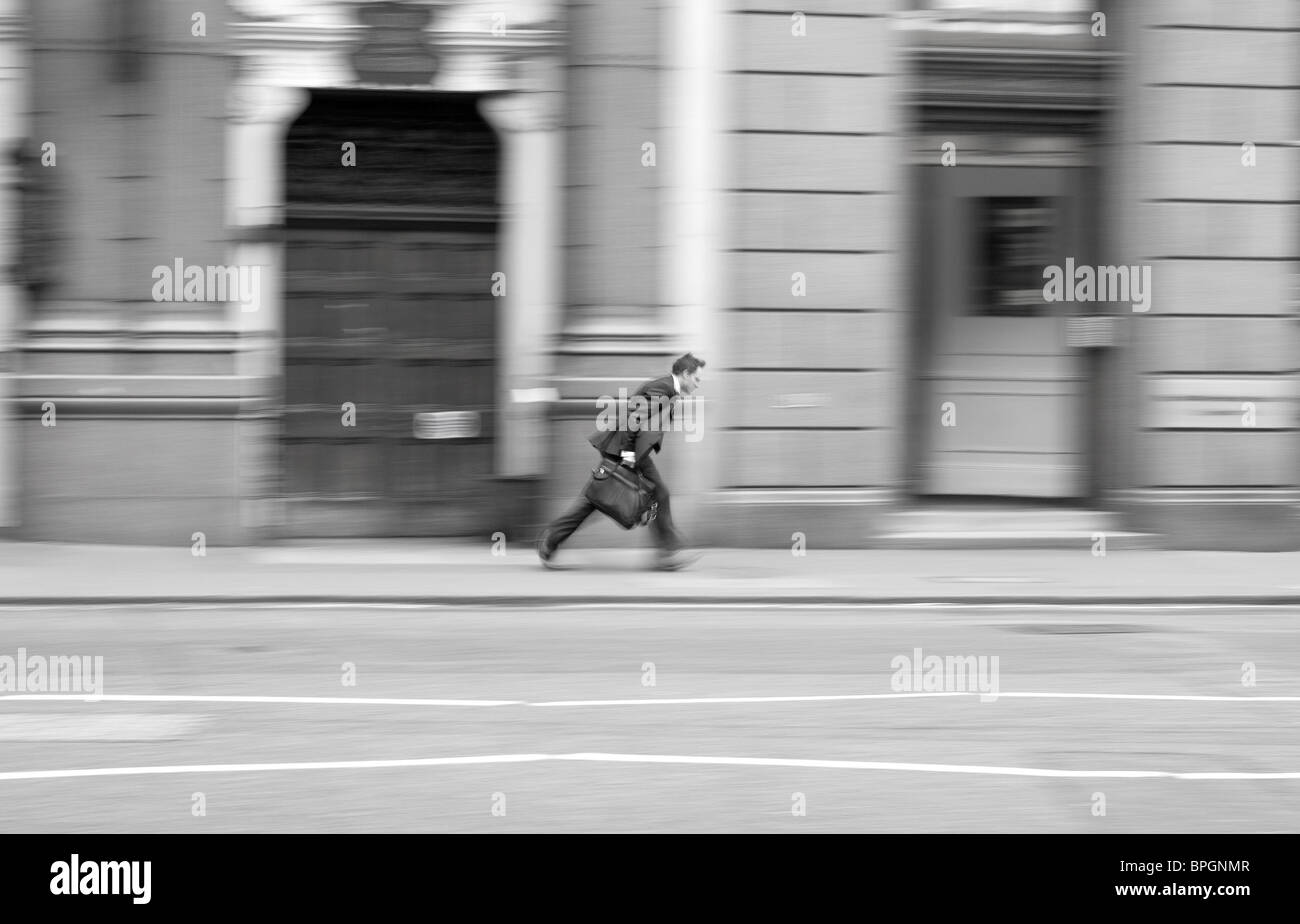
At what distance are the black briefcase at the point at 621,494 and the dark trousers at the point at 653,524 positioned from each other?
92 millimetres

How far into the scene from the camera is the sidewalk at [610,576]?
11.9 m

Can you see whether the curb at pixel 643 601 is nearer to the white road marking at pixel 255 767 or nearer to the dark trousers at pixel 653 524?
the dark trousers at pixel 653 524

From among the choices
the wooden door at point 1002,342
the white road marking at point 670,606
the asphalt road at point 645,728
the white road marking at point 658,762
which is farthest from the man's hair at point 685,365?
the white road marking at point 658,762

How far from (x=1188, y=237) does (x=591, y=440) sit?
226 inches

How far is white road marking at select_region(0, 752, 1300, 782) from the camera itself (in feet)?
20.7

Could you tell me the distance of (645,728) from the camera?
7.23 meters

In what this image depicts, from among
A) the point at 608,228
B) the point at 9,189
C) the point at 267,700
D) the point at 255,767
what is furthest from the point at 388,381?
the point at 255,767

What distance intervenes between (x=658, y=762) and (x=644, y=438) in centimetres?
657

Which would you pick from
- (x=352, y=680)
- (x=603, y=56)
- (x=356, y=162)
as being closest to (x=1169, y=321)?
(x=603, y=56)

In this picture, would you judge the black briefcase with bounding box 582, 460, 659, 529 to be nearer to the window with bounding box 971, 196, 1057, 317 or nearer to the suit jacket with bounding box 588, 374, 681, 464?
the suit jacket with bounding box 588, 374, 681, 464

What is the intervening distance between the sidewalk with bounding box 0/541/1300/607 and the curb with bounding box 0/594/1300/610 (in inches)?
0.4

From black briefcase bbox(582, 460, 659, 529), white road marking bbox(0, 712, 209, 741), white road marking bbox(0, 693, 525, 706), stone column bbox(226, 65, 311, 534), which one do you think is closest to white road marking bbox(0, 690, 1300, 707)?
white road marking bbox(0, 693, 525, 706)

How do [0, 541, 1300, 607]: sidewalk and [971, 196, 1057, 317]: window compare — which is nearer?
[0, 541, 1300, 607]: sidewalk

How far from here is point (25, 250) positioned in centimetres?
1389
